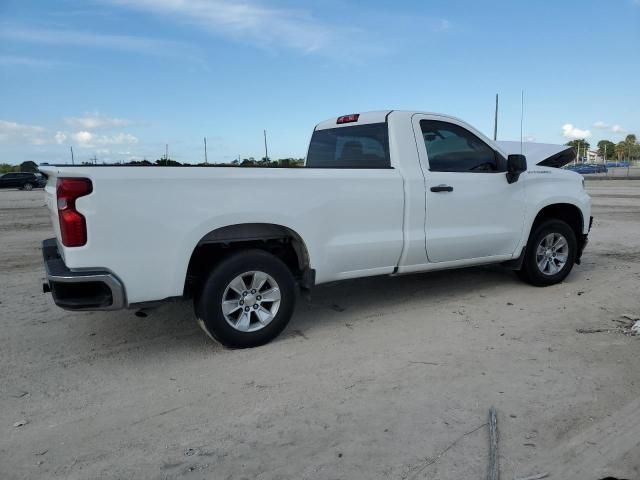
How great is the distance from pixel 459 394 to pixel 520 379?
520mm

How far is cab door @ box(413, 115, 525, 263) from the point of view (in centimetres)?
500

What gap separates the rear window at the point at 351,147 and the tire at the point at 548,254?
85.5 inches

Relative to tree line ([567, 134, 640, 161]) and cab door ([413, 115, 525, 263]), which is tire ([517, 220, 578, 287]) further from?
tree line ([567, 134, 640, 161])

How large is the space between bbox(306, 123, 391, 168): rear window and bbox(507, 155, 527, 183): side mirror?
138 cm

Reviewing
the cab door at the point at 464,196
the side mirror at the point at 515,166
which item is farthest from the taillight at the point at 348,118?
the side mirror at the point at 515,166

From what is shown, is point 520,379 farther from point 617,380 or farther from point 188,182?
point 188,182

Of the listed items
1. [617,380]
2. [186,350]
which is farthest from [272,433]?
[617,380]

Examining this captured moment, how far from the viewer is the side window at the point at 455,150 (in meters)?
5.09

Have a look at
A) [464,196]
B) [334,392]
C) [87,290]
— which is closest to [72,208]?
[87,290]

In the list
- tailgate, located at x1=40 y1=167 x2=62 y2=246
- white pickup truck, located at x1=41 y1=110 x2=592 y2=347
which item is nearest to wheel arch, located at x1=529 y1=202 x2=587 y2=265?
white pickup truck, located at x1=41 y1=110 x2=592 y2=347

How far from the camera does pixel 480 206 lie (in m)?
5.30

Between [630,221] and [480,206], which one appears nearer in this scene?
[480,206]

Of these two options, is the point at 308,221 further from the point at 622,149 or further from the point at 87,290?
the point at 622,149

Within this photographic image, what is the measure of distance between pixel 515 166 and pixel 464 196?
0.65 m
